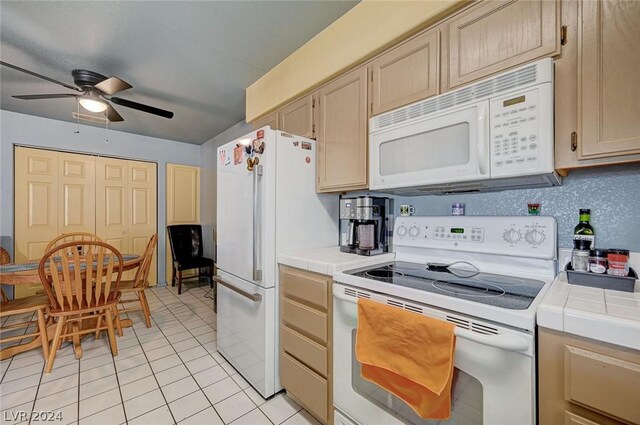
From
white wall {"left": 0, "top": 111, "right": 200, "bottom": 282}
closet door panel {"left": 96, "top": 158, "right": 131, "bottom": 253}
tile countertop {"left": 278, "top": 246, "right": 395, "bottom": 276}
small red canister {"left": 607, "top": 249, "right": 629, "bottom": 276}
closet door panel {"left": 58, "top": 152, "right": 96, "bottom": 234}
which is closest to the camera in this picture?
small red canister {"left": 607, "top": 249, "right": 629, "bottom": 276}

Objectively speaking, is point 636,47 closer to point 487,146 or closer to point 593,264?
point 487,146

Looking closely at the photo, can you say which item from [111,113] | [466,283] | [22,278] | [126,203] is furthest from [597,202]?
[126,203]

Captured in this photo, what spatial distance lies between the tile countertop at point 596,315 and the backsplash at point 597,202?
275mm

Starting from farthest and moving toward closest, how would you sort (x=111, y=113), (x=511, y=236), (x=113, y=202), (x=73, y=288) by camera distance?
(x=113, y=202), (x=111, y=113), (x=73, y=288), (x=511, y=236)

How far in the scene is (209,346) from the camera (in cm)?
235

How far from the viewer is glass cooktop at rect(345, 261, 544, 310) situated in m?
0.91

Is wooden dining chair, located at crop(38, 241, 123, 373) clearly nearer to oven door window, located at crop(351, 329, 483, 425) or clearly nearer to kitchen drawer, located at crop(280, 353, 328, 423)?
kitchen drawer, located at crop(280, 353, 328, 423)

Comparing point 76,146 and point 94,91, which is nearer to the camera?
point 94,91

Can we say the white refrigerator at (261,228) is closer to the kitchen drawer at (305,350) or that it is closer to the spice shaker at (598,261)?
the kitchen drawer at (305,350)

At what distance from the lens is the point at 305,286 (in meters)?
1.50

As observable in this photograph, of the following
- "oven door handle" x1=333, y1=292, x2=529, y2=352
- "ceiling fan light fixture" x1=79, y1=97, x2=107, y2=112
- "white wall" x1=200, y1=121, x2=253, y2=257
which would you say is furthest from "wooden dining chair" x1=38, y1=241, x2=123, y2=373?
"oven door handle" x1=333, y1=292, x2=529, y2=352

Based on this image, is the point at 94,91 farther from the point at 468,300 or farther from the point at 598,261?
the point at 598,261

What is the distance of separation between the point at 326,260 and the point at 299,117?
117 cm

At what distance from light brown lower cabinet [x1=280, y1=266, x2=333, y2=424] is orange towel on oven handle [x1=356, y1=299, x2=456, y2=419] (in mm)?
313
